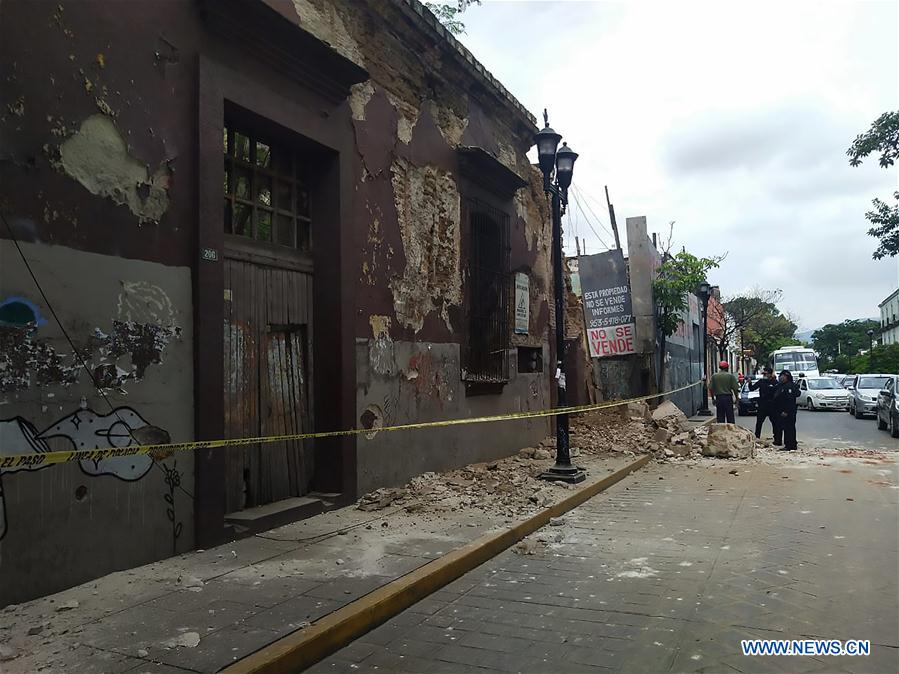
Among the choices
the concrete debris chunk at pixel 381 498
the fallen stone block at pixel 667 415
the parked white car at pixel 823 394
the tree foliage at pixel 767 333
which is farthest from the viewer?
the tree foliage at pixel 767 333

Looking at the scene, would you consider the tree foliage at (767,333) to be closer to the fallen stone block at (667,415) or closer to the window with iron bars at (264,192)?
the fallen stone block at (667,415)

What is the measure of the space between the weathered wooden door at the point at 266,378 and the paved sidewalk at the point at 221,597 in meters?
0.59

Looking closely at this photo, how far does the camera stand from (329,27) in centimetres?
750

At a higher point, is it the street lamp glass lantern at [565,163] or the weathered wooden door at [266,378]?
the street lamp glass lantern at [565,163]

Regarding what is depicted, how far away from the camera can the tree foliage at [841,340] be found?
283 feet

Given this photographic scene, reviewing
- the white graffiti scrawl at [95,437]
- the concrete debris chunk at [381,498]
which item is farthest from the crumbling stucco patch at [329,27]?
the concrete debris chunk at [381,498]

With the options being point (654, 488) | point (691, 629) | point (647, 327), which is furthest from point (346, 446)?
point (647, 327)

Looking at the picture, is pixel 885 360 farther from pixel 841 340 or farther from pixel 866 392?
pixel 841 340

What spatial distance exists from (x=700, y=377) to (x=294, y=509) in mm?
25366

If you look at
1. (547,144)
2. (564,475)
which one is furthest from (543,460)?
(547,144)

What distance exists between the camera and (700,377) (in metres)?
28.8

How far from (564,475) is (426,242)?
375 cm

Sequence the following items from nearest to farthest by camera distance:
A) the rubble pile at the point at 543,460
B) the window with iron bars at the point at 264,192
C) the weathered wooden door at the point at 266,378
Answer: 1. the weathered wooden door at the point at 266,378
2. the window with iron bars at the point at 264,192
3. the rubble pile at the point at 543,460

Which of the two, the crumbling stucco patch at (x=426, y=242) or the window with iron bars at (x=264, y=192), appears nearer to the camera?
the window with iron bars at (x=264, y=192)
